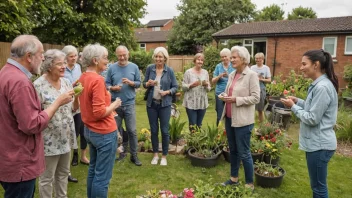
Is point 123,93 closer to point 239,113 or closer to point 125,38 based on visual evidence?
point 239,113

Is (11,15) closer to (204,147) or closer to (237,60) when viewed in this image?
(204,147)

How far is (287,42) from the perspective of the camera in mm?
17141

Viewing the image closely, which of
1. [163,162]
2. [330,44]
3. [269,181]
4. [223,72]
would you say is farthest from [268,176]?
[330,44]

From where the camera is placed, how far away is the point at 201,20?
2709cm

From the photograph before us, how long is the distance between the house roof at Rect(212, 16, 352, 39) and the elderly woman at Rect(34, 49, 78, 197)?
16.2 metres

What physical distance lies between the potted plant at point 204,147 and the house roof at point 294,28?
1381 centimetres

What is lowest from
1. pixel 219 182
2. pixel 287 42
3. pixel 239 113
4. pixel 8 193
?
pixel 219 182

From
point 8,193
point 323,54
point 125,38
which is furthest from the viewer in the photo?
point 125,38

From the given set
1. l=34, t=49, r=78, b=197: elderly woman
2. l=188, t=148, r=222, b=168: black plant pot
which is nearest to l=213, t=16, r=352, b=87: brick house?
l=188, t=148, r=222, b=168: black plant pot

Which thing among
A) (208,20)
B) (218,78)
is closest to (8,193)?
(218,78)

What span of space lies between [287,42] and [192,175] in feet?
50.4

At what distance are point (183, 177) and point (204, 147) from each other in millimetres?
789

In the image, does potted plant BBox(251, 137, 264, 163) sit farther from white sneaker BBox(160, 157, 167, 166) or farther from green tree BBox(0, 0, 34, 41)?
green tree BBox(0, 0, 34, 41)

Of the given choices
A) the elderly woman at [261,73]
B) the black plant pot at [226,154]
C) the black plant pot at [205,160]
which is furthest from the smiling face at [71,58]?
the elderly woman at [261,73]
